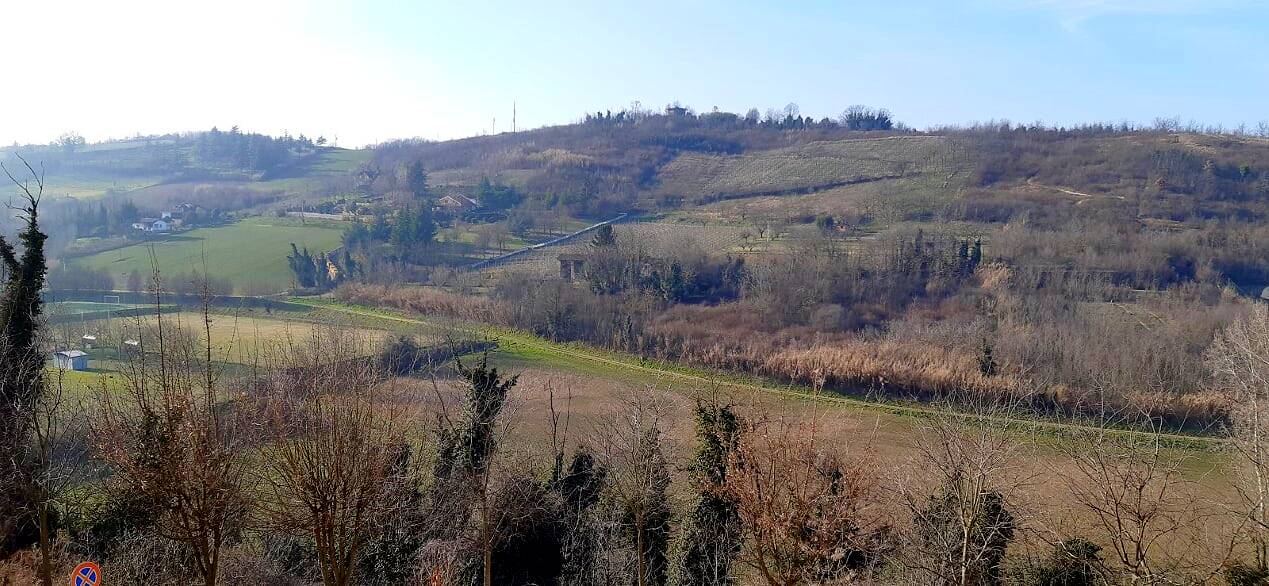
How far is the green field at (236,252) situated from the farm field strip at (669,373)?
9.88 meters

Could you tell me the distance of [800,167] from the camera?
73.3 m

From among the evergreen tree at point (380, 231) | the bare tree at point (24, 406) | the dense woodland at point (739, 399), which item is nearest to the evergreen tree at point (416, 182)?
the dense woodland at point (739, 399)

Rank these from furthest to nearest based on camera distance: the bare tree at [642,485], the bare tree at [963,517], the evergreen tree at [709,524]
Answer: the evergreen tree at [709,524]
the bare tree at [642,485]
the bare tree at [963,517]

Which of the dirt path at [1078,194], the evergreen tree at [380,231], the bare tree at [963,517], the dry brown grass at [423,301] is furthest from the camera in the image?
the dirt path at [1078,194]

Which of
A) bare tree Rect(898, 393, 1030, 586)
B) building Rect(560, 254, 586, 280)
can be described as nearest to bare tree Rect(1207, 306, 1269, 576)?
bare tree Rect(898, 393, 1030, 586)

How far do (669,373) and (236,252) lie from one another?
34.7m

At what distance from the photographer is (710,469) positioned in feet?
42.2

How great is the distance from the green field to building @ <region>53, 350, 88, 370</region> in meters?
15.0

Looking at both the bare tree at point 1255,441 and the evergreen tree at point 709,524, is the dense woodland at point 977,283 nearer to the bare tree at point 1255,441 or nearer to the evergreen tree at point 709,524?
the bare tree at point 1255,441

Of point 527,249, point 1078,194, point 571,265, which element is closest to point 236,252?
point 527,249

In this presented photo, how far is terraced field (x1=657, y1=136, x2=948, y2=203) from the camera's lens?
67.1 metres

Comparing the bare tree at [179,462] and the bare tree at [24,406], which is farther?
the bare tree at [24,406]

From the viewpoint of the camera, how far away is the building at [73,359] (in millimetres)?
23484

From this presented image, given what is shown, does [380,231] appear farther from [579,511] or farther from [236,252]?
[579,511]
